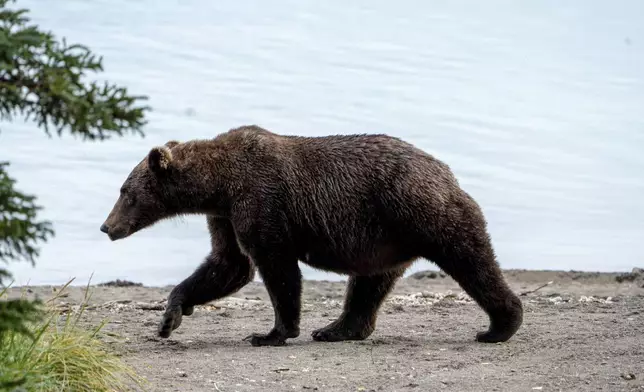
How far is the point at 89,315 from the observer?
34.3ft

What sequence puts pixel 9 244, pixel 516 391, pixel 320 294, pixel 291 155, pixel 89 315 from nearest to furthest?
pixel 9 244 < pixel 516 391 < pixel 291 155 < pixel 89 315 < pixel 320 294

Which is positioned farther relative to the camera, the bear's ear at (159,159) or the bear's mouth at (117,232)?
the bear's mouth at (117,232)

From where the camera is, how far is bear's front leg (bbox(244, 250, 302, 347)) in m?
9.05

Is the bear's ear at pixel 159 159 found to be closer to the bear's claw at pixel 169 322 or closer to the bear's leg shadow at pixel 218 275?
the bear's leg shadow at pixel 218 275

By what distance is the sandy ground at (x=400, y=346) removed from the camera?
307 inches

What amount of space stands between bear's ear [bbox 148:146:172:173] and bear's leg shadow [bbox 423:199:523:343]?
209 cm

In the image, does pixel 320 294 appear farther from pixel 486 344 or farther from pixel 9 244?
pixel 9 244

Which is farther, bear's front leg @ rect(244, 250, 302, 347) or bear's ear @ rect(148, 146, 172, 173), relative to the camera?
bear's ear @ rect(148, 146, 172, 173)

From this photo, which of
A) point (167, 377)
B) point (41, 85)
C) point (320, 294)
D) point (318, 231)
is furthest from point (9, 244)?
→ point (320, 294)

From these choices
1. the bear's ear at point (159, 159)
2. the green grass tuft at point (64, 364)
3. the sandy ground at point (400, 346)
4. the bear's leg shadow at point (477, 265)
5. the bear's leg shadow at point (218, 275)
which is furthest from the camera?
the bear's leg shadow at point (218, 275)

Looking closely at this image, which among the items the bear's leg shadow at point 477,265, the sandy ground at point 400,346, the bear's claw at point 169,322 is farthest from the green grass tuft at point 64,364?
the bear's leg shadow at point 477,265

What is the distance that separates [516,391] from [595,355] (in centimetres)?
134

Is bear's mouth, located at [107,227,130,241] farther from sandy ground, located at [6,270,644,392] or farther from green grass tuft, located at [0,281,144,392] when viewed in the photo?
green grass tuft, located at [0,281,144,392]

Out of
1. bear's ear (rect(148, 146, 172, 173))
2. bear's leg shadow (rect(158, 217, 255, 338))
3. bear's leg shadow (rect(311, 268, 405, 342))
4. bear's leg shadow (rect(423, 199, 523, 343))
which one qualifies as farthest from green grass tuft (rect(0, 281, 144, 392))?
bear's leg shadow (rect(423, 199, 523, 343))
